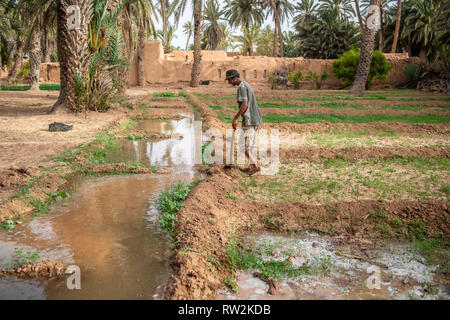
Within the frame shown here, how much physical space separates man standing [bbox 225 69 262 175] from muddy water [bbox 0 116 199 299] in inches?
41.6

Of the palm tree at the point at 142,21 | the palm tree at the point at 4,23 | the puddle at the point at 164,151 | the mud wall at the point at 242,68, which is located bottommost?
the puddle at the point at 164,151

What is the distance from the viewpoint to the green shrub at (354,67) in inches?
1100

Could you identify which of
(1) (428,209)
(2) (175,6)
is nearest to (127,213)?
(1) (428,209)

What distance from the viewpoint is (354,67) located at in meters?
29.0

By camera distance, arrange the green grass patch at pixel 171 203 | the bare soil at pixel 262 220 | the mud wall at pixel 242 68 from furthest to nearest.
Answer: the mud wall at pixel 242 68 → the green grass patch at pixel 171 203 → the bare soil at pixel 262 220

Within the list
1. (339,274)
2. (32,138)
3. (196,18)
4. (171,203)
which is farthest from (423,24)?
(339,274)

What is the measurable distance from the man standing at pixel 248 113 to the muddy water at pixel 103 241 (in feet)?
3.46

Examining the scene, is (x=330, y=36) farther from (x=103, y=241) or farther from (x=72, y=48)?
(x=103, y=241)

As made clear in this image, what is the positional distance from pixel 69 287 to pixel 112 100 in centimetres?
1198

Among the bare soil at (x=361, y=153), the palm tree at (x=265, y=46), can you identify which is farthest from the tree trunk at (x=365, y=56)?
the palm tree at (x=265, y=46)

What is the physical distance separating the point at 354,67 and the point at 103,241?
1132 inches

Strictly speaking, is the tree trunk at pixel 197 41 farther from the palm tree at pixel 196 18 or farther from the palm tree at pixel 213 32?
the palm tree at pixel 213 32

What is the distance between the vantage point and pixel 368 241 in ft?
12.6
